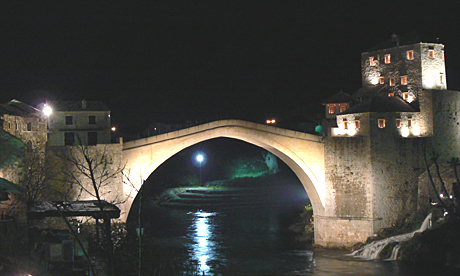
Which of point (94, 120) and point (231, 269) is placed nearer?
point (231, 269)

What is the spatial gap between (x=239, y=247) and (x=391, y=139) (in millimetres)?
10434

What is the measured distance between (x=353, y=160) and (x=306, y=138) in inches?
121

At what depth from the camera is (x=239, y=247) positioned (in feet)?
100

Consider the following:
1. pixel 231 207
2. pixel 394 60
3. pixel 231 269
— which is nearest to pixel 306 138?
pixel 394 60

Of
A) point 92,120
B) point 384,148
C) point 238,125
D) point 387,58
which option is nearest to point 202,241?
point 238,125

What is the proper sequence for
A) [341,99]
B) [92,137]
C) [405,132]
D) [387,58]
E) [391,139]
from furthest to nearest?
[341,99], [387,58], [92,137], [405,132], [391,139]

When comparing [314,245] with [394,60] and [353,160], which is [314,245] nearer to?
[353,160]

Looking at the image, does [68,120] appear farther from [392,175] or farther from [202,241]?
[392,175]

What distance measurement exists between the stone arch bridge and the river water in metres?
1.50

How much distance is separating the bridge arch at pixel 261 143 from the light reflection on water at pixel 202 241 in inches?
189

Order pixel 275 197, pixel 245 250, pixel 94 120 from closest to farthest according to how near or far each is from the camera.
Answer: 1. pixel 245 250
2. pixel 94 120
3. pixel 275 197

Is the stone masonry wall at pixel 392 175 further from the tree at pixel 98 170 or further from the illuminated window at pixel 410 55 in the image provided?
the tree at pixel 98 170

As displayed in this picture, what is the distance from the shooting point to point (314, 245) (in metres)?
30.6

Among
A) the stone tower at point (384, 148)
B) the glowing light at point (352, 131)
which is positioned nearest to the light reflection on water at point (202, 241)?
the stone tower at point (384, 148)
